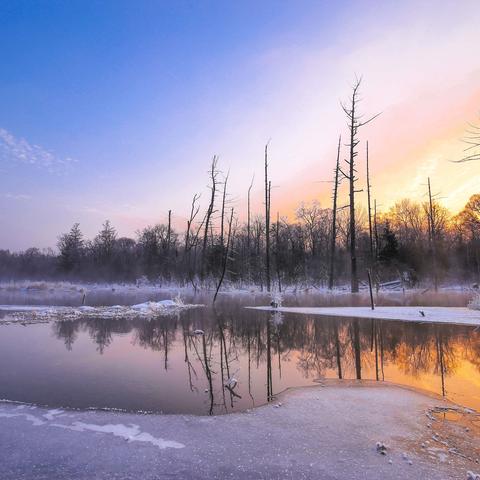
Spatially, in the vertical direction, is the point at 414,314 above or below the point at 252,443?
above

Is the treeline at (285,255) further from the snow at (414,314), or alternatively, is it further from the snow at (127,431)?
the snow at (127,431)

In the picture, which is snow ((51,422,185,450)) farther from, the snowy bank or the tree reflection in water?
the snowy bank

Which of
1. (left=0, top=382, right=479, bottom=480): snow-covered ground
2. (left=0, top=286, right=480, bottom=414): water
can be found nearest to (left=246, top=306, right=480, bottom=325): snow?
(left=0, top=286, right=480, bottom=414): water

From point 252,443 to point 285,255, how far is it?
45.1 m

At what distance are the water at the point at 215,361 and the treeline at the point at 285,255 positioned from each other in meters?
16.2

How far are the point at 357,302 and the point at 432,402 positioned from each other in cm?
1645

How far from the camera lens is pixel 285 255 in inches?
1917

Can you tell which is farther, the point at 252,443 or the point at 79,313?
the point at 79,313

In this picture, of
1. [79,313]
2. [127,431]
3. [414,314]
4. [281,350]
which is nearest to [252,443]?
[127,431]

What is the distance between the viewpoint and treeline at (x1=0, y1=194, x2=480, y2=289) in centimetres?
3766

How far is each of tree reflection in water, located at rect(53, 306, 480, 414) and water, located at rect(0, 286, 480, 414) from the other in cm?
2

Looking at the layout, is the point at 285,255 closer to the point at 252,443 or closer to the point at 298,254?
the point at 298,254

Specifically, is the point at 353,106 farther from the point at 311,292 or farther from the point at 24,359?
the point at 24,359

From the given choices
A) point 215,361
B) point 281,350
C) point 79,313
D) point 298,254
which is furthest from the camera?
point 298,254
